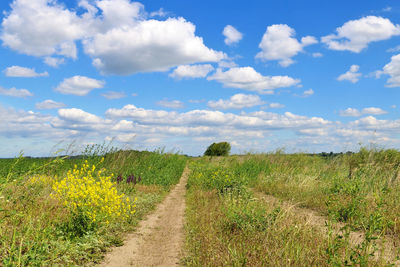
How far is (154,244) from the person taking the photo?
6578 mm

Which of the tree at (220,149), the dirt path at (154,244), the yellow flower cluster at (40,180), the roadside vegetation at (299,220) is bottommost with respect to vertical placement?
the dirt path at (154,244)

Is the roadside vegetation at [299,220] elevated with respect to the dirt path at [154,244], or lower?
elevated

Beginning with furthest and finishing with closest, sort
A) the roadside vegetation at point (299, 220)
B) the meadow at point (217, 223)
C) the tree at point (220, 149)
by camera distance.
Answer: the tree at point (220, 149), the meadow at point (217, 223), the roadside vegetation at point (299, 220)

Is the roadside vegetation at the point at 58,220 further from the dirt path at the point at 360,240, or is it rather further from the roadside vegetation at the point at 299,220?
the dirt path at the point at 360,240

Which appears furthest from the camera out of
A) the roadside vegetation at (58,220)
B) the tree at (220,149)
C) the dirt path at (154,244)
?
the tree at (220,149)

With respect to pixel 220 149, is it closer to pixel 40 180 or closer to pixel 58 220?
pixel 40 180

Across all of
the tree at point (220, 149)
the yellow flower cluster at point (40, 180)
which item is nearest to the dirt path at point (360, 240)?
the yellow flower cluster at point (40, 180)

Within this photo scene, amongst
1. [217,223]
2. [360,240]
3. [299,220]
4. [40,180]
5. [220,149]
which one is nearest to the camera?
[299,220]

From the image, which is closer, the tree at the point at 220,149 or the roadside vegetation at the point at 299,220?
the roadside vegetation at the point at 299,220

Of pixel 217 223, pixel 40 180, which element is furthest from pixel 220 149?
pixel 217 223

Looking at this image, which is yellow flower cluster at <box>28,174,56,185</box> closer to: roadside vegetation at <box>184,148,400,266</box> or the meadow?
the meadow

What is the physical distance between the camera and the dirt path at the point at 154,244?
5.54 m

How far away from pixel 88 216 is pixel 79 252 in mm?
1147

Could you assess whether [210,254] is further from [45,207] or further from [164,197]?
[164,197]
